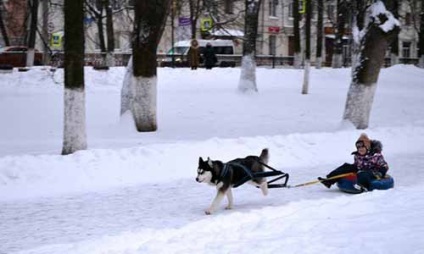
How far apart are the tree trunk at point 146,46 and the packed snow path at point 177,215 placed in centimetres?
513

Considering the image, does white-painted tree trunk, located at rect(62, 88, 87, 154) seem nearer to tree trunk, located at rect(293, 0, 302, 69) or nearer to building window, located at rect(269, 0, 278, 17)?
tree trunk, located at rect(293, 0, 302, 69)

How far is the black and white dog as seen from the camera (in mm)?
8516

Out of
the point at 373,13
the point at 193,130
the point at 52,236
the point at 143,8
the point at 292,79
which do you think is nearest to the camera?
the point at 52,236

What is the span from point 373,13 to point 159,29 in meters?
5.78

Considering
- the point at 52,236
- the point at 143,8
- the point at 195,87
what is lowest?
the point at 52,236

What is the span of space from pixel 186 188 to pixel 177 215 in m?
2.15

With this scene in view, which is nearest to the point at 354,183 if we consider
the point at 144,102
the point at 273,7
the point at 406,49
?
the point at 144,102

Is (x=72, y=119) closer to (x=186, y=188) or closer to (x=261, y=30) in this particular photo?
(x=186, y=188)

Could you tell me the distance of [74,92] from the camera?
1264cm

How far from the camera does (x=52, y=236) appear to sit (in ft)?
26.0

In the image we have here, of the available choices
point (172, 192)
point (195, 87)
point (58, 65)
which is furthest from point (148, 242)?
point (58, 65)

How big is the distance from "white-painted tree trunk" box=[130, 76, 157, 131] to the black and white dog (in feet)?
23.4

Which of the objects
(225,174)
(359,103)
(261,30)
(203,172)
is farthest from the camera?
(261,30)

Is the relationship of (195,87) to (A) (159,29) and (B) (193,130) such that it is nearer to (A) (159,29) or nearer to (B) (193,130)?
(B) (193,130)
